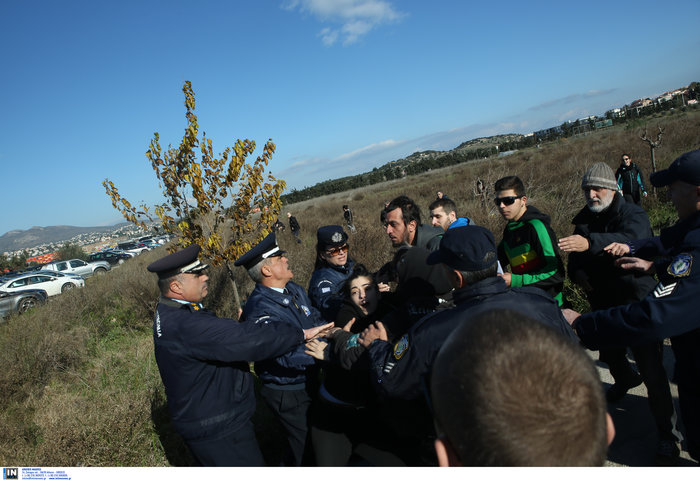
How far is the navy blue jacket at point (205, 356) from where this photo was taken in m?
2.19

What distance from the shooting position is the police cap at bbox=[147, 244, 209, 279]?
7.73 feet

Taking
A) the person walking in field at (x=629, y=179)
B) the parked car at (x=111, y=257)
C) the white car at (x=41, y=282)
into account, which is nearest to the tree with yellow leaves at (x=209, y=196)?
the person walking in field at (x=629, y=179)

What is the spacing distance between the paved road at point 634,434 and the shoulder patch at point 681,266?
5.61ft

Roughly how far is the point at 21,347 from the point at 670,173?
830cm

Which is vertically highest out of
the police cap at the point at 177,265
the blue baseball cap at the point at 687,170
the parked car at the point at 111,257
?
the parked car at the point at 111,257

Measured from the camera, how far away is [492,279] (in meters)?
1.71

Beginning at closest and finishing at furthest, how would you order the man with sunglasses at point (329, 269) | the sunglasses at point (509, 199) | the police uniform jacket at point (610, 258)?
the police uniform jacket at point (610, 258)
the sunglasses at point (509, 199)
the man with sunglasses at point (329, 269)

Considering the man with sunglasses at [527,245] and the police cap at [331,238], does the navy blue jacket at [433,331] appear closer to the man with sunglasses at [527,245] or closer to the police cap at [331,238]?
the man with sunglasses at [527,245]

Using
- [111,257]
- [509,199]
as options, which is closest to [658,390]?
[509,199]

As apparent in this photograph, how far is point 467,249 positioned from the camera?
173 centimetres

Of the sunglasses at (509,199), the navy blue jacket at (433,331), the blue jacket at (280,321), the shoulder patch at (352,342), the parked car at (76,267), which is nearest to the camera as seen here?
the navy blue jacket at (433,331)

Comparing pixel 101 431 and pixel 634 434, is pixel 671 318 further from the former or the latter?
pixel 101 431
